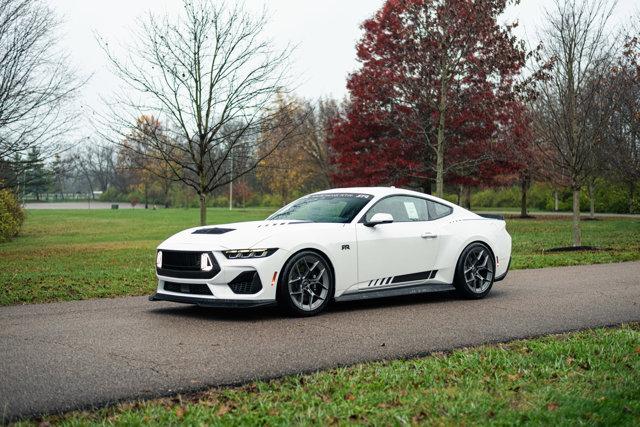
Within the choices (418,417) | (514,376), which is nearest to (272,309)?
(514,376)

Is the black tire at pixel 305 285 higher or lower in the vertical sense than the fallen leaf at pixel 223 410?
higher

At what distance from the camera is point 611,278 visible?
487 inches

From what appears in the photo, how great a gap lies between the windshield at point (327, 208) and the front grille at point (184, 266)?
1.49m

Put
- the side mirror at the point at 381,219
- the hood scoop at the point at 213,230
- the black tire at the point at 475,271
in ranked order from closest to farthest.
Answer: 1. the hood scoop at the point at 213,230
2. the side mirror at the point at 381,219
3. the black tire at the point at 475,271

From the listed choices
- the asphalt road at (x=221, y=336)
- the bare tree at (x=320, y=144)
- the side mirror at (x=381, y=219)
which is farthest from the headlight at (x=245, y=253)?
the bare tree at (x=320, y=144)

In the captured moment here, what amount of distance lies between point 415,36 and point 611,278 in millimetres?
12185

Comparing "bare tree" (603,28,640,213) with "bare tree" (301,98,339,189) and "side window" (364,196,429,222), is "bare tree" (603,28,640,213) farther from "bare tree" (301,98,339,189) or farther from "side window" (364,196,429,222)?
"bare tree" (301,98,339,189)

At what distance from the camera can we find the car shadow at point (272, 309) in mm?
8586

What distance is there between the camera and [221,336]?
7.38 m

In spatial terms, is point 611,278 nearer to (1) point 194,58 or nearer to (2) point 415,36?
(1) point 194,58

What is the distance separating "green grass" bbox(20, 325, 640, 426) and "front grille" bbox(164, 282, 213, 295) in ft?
8.73

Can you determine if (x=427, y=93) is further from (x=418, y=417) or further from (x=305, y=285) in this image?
(x=418, y=417)

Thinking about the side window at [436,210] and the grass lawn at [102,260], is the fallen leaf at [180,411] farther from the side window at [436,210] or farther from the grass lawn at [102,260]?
the grass lawn at [102,260]

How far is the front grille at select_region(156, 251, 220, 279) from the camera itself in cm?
812
